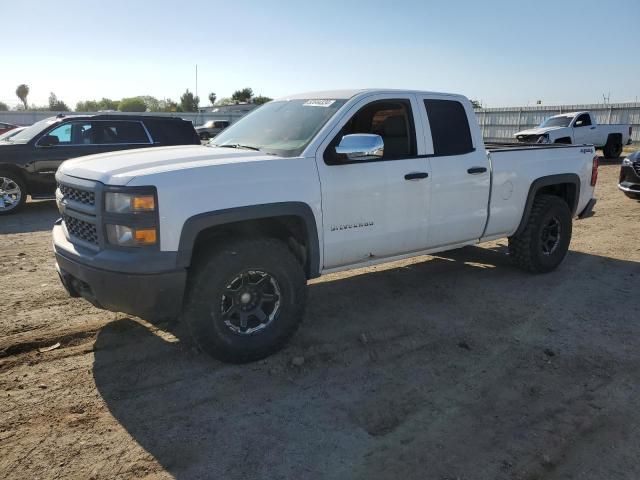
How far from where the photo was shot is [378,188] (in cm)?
443

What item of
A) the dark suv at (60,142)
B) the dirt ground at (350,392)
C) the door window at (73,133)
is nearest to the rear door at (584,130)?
the dark suv at (60,142)

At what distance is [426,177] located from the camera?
15.6ft

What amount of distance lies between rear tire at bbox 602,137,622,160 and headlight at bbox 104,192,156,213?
22.2 m

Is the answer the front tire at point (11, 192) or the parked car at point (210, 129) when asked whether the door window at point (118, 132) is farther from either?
the parked car at point (210, 129)

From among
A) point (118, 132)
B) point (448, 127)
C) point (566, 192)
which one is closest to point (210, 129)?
point (118, 132)

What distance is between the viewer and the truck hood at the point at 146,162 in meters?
3.49

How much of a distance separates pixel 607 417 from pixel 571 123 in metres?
19.2

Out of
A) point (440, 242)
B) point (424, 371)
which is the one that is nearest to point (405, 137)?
point (440, 242)

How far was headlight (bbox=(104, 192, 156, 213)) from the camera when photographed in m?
3.35

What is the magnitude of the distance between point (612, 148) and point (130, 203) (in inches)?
894

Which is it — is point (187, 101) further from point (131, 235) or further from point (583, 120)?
point (131, 235)

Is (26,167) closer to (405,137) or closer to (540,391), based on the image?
(405,137)

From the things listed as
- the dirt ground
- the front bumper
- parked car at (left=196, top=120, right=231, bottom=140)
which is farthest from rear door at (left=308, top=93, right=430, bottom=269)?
parked car at (left=196, top=120, right=231, bottom=140)

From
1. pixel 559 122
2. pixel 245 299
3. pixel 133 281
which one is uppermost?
pixel 559 122
